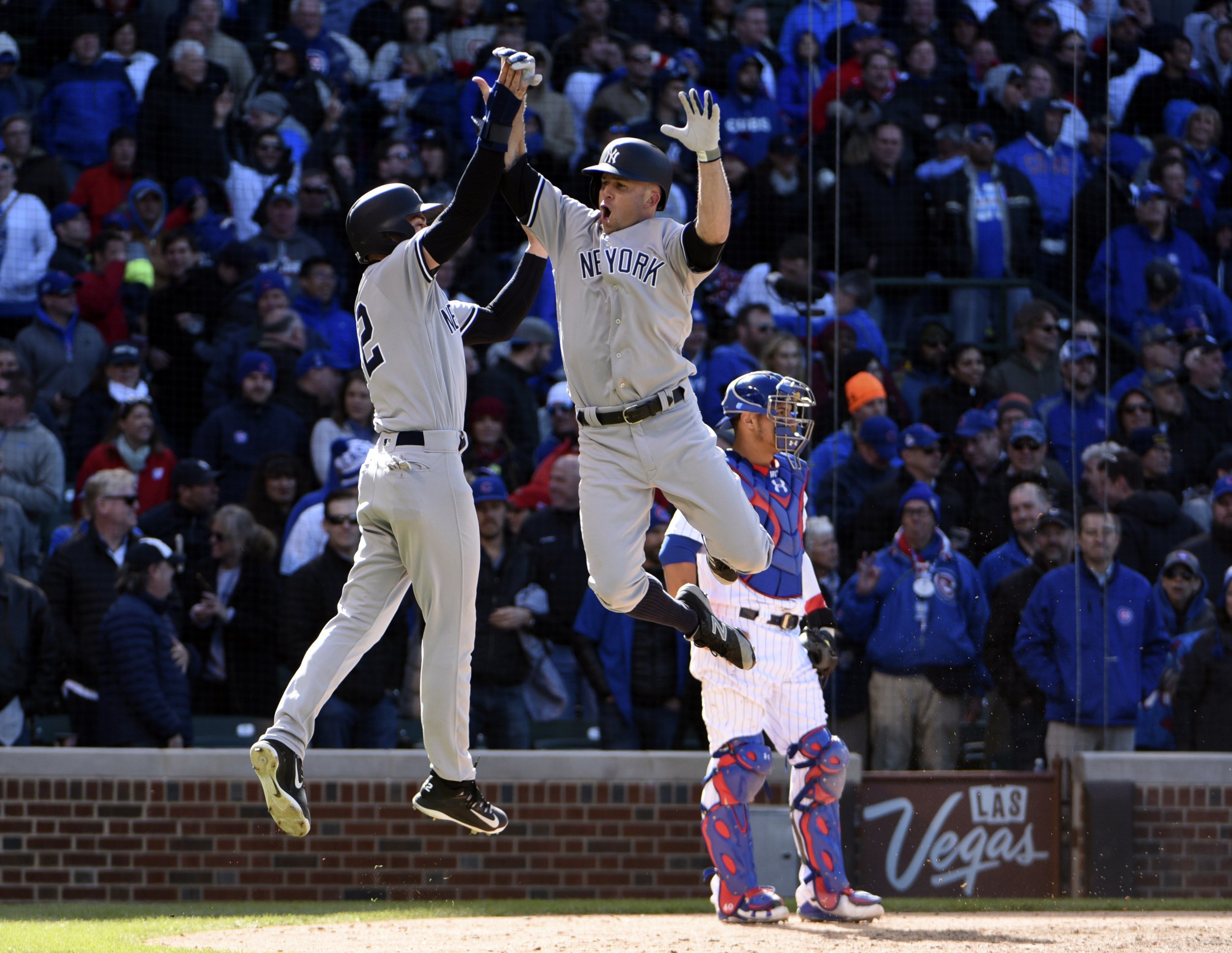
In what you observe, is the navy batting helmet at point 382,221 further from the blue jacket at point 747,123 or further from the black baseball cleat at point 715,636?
the blue jacket at point 747,123

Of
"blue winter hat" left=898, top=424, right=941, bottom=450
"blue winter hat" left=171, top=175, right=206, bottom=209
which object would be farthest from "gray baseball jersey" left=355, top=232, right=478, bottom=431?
"blue winter hat" left=171, top=175, right=206, bottom=209

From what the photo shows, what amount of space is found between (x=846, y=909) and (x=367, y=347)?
2790mm

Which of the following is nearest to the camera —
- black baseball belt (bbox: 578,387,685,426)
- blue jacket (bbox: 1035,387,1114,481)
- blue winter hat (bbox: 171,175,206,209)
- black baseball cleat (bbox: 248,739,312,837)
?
black baseball cleat (bbox: 248,739,312,837)

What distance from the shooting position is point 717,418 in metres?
8.87

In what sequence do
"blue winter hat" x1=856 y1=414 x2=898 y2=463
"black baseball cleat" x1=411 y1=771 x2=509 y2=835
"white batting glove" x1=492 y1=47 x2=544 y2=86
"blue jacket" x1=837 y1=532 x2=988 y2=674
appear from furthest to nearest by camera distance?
"blue winter hat" x1=856 y1=414 x2=898 y2=463, "blue jacket" x1=837 y1=532 x2=988 y2=674, "black baseball cleat" x1=411 y1=771 x2=509 y2=835, "white batting glove" x1=492 y1=47 x2=544 y2=86

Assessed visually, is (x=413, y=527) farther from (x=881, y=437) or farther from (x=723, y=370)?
(x=723, y=370)

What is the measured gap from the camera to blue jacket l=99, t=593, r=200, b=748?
748 cm

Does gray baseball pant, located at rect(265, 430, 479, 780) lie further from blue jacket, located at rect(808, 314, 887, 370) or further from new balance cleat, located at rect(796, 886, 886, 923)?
blue jacket, located at rect(808, 314, 887, 370)

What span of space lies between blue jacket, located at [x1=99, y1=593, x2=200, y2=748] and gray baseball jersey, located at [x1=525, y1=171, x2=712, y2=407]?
9.74ft

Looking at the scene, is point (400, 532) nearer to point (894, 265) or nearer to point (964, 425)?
point (964, 425)

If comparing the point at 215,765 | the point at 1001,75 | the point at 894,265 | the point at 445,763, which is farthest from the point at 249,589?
the point at 1001,75

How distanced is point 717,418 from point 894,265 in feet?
4.03

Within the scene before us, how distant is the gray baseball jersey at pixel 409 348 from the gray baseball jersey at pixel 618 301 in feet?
1.42

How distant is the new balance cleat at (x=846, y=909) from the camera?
20.6 feet
